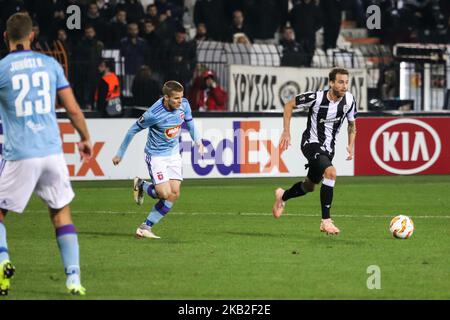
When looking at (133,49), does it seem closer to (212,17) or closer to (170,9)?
(212,17)

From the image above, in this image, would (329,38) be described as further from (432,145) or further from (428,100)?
(432,145)

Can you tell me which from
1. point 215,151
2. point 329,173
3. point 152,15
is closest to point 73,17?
point 152,15

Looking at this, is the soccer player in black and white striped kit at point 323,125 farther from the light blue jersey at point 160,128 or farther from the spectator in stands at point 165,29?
the spectator in stands at point 165,29

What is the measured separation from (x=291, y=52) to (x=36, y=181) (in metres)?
15.9

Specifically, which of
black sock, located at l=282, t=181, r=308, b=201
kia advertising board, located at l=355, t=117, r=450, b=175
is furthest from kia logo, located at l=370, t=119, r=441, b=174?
black sock, located at l=282, t=181, r=308, b=201

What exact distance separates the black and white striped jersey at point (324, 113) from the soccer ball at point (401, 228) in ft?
4.55

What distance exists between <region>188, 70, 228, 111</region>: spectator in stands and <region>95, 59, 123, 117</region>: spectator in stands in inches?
71.3

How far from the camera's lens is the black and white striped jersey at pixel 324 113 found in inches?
565

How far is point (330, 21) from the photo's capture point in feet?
88.1

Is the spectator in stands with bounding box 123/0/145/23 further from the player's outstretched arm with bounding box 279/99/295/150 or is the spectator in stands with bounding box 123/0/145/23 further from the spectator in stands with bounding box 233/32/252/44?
the player's outstretched arm with bounding box 279/99/295/150

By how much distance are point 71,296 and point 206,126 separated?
12212 mm

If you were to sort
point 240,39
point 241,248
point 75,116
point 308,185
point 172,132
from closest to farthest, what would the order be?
point 75,116 → point 241,248 → point 172,132 → point 308,185 → point 240,39

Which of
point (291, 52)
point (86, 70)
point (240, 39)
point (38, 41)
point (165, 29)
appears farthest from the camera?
point (165, 29)

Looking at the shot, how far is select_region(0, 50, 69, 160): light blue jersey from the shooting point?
917cm
